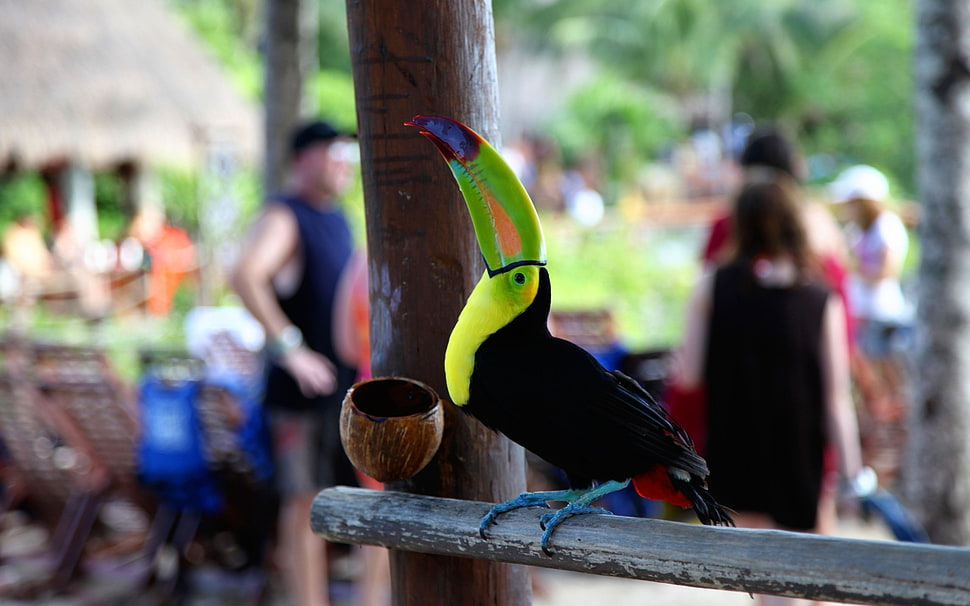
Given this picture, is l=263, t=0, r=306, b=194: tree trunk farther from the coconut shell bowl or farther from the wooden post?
the coconut shell bowl

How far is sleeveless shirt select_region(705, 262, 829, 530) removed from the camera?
9.86 feet

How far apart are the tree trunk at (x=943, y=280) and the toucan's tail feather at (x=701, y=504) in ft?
9.86

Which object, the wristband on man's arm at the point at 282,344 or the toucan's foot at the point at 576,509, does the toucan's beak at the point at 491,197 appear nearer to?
the toucan's foot at the point at 576,509

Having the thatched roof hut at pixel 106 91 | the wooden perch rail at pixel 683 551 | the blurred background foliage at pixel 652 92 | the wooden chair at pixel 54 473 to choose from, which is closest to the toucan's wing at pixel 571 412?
the wooden perch rail at pixel 683 551

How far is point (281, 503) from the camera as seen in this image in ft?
13.8

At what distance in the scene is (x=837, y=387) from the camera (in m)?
3.05

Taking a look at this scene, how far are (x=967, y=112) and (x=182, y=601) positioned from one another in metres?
3.83

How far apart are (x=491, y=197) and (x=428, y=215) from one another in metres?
0.39

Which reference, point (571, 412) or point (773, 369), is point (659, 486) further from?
point (773, 369)

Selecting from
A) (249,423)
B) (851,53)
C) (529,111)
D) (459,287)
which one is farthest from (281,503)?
(529,111)

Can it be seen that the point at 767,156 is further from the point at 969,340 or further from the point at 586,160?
the point at 586,160

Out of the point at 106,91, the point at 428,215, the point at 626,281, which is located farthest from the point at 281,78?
the point at 106,91

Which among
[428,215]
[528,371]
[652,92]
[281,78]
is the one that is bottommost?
[528,371]

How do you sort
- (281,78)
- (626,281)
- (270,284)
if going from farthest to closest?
(626,281), (281,78), (270,284)
